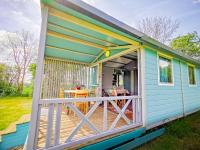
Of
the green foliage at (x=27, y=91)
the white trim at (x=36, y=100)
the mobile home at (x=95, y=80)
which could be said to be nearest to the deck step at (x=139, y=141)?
the mobile home at (x=95, y=80)

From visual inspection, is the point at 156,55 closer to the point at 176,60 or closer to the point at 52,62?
the point at 176,60

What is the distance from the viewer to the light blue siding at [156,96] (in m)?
3.67

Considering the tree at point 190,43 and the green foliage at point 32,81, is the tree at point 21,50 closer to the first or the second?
the green foliage at point 32,81

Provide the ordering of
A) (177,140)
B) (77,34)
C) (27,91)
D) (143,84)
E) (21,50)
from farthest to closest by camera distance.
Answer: (21,50)
(27,91)
(77,34)
(143,84)
(177,140)

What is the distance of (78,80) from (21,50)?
10.4 metres

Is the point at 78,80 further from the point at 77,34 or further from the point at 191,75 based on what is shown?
the point at 191,75

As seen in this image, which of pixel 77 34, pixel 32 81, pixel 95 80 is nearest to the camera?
pixel 77 34

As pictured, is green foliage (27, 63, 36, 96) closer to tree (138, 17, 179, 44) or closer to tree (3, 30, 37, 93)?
tree (3, 30, 37, 93)

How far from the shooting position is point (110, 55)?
5.31m

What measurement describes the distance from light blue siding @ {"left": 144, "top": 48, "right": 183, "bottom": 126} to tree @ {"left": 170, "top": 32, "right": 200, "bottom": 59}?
1472 cm

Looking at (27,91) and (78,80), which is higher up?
(78,80)

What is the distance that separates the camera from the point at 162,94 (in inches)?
167

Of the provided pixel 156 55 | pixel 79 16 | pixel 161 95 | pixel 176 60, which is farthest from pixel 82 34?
pixel 176 60

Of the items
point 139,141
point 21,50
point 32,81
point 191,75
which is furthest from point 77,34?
point 21,50
